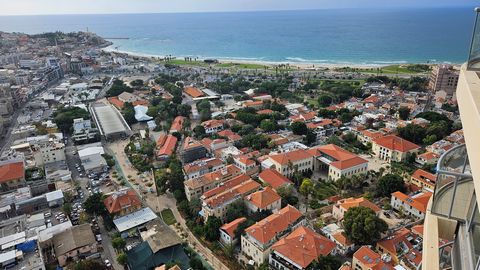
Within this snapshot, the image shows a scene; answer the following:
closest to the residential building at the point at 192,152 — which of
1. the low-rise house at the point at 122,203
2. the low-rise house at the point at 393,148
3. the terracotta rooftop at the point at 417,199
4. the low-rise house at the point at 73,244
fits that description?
the low-rise house at the point at 122,203

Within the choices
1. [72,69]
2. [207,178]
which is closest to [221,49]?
[72,69]

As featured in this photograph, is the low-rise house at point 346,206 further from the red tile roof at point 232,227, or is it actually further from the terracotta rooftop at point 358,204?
the red tile roof at point 232,227

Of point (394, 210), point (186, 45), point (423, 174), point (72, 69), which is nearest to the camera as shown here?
point (394, 210)

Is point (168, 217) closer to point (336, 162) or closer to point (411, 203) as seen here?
point (336, 162)

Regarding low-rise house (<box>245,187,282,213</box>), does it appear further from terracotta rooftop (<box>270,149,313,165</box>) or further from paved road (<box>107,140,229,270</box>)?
terracotta rooftop (<box>270,149,313,165</box>)

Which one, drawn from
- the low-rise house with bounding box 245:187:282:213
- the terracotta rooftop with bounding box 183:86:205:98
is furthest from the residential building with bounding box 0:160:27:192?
the terracotta rooftop with bounding box 183:86:205:98

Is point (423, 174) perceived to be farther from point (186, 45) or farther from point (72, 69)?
point (186, 45)

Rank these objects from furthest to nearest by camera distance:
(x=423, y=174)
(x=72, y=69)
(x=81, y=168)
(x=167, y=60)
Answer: (x=167, y=60), (x=72, y=69), (x=81, y=168), (x=423, y=174)
